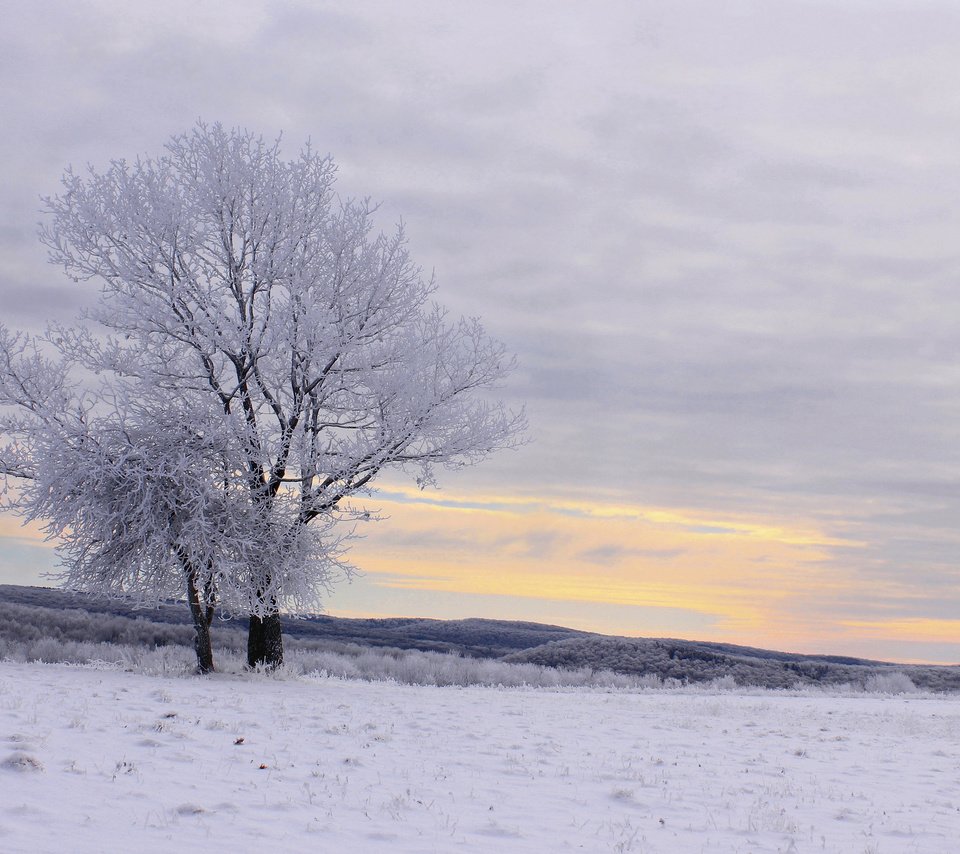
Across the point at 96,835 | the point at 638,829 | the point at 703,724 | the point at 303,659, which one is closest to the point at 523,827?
the point at 638,829

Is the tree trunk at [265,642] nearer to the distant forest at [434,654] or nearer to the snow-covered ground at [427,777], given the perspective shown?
the distant forest at [434,654]

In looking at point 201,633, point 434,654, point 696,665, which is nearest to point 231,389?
point 201,633

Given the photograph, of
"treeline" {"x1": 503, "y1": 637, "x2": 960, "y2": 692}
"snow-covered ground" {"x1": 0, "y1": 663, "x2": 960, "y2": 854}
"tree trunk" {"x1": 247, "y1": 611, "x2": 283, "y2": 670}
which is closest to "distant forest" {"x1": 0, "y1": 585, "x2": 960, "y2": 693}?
"treeline" {"x1": 503, "y1": 637, "x2": 960, "y2": 692}

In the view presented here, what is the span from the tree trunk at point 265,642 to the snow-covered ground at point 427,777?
13.0 feet

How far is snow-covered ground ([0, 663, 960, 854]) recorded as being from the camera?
21.8ft

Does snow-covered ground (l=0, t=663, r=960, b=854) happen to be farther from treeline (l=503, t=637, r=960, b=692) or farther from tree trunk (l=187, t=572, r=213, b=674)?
treeline (l=503, t=637, r=960, b=692)

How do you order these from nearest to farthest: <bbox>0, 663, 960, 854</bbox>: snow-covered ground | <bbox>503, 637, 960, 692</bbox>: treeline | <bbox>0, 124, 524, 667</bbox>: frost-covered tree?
<bbox>0, 663, 960, 854</bbox>: snow-covered ground < <bbox>0, 124, 524, 667</bbox>: frost-covered tree < <bbox>503, 637, 960, 692</bbox>: treeline

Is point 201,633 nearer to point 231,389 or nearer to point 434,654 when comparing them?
point 231,389

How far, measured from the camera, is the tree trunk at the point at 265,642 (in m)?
20.1

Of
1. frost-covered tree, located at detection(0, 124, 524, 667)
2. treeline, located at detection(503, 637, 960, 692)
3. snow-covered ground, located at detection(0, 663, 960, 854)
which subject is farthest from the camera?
treeline, located at detection(503, 637, 960, 692)

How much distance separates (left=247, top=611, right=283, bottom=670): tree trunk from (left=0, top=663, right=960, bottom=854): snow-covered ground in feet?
13.0

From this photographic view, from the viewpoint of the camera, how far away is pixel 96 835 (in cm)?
596

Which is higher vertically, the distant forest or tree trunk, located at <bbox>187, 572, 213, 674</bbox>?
tree trunk, located at <bbox>187, 572, 213, 674</bbox>

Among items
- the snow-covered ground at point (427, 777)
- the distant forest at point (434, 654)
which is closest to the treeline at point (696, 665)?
the distant forest at point (434, 654)
